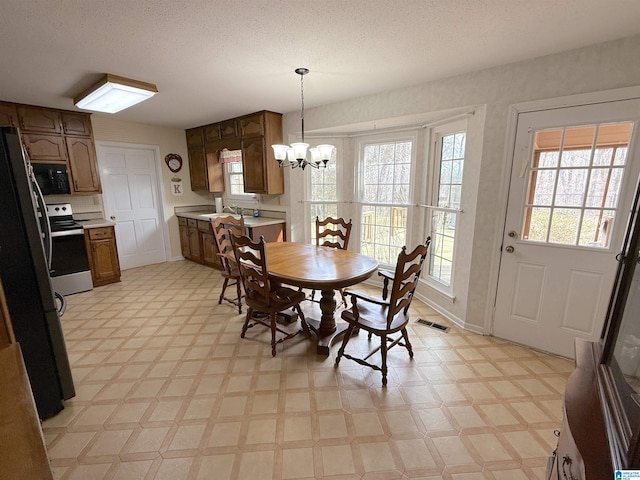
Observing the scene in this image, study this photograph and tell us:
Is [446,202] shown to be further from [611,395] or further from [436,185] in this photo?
[611,395]

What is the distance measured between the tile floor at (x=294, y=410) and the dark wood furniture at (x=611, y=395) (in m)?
0.75

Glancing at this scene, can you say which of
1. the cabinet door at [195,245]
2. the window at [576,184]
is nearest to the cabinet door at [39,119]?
the cabinet door at [195,245]

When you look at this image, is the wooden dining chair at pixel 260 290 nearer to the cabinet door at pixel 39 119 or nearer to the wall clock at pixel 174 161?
the cabinet door at pixel 39 119

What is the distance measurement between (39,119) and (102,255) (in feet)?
6.08

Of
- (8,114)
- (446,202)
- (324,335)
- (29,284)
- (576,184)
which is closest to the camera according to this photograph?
(29,284)

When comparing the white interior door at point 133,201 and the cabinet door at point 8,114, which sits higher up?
the cabinet door at point 8,114

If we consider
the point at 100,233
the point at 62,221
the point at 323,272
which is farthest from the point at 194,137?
the point at 323,272

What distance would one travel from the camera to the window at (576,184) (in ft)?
6.67

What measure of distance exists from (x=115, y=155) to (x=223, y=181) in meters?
1.68

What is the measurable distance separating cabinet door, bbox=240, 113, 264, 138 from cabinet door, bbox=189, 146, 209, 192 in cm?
123

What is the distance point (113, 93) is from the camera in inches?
107

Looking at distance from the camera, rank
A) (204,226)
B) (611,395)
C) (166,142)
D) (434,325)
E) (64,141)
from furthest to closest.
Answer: (166,142) < (204,226) < (64,141) < (434,325) < (611,395)

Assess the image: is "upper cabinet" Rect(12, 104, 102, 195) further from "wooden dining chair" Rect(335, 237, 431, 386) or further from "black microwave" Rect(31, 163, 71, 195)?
"wooden dining chair" Rect(335, 237, 431, 386)

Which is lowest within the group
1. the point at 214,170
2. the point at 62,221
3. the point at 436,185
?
the point at 62,221
